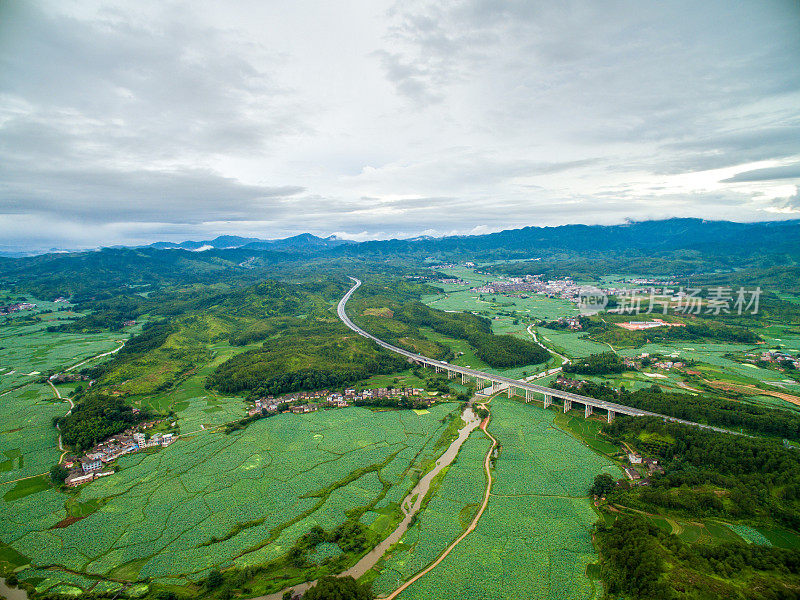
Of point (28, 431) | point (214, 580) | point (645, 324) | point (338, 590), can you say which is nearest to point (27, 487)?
point (28, 431)

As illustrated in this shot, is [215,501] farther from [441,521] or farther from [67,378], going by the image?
[67,378]

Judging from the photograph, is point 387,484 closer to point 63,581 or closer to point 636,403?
point 63,581

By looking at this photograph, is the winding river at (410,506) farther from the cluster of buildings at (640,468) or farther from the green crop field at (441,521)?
the cluster of buildings at (640,468)

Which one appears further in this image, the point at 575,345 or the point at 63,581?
the point at 575,345

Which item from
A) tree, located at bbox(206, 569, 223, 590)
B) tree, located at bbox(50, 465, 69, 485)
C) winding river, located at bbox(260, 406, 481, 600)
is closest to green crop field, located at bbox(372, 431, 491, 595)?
winding river, located at bbox(260, 406, 481, 600)

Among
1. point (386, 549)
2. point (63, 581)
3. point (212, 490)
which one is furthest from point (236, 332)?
point (386, 549)
